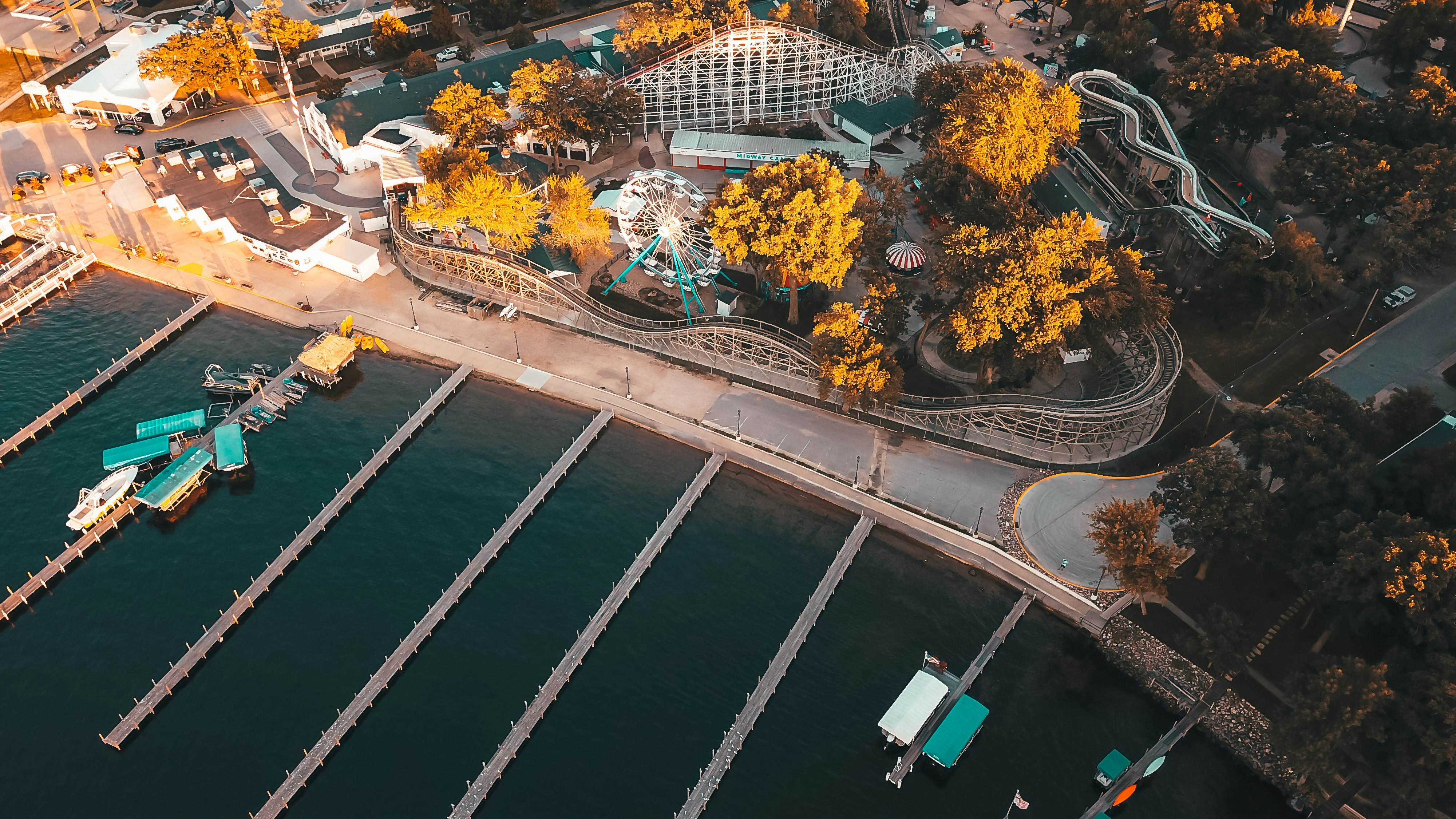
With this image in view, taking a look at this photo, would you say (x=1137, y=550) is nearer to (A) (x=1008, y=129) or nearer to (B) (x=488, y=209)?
(A) (x=1008, y=129)

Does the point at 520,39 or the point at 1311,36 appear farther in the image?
the point at 520,39

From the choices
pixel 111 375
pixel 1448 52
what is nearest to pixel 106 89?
pixel 111 375

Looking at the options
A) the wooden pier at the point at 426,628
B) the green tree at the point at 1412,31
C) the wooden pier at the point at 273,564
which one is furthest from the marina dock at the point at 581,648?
the green tree at the point at 1412,31

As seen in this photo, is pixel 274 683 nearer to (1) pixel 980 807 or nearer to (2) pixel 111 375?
(2) pixel 111 375

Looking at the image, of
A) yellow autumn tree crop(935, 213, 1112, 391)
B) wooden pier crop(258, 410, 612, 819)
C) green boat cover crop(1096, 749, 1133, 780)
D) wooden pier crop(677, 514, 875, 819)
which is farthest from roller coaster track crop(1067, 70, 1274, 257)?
wooden pier crop(258, 410, 612, 819)

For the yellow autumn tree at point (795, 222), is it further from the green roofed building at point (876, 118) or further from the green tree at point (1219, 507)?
the green roofed building at point (876, 118)

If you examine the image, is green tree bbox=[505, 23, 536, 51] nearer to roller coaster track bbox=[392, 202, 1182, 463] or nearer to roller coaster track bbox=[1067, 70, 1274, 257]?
roller coaster track bbox=[392, 202, 1182, 463]

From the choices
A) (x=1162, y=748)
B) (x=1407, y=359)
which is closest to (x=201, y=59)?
(x=1162, y=748)
